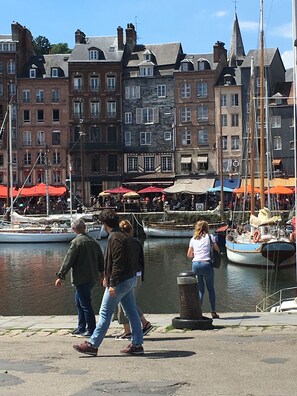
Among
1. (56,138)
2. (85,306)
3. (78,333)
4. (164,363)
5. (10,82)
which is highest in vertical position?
(10,82)

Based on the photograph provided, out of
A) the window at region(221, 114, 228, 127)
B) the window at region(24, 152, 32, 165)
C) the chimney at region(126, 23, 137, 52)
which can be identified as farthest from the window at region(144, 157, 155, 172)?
the chimney at region(126, 23, 137, 52)

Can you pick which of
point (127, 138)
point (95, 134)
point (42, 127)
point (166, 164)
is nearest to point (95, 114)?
point (95, 134)

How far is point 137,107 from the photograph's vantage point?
250ft

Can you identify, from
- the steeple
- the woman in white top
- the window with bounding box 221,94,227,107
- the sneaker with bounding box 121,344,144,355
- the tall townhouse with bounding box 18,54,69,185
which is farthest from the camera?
the steeple

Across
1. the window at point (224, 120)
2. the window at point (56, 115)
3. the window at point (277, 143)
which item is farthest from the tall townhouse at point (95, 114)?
the window at point (277, 143)

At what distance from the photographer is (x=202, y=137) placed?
7406 centimetres

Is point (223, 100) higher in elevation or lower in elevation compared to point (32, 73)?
lower

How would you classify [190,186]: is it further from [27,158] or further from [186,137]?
[27,158]

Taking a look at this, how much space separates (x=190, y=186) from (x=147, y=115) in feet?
44.7

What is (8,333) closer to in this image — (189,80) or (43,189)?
(43,189)

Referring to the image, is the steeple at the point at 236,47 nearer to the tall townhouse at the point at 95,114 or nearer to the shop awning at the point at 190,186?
the tall townhouse at the point at 95,114

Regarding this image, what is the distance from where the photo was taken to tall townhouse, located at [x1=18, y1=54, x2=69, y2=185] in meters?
76.2

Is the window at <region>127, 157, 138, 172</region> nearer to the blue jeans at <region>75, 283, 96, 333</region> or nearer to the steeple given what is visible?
the steeple

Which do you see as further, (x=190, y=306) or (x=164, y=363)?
(x=190, y=306)
